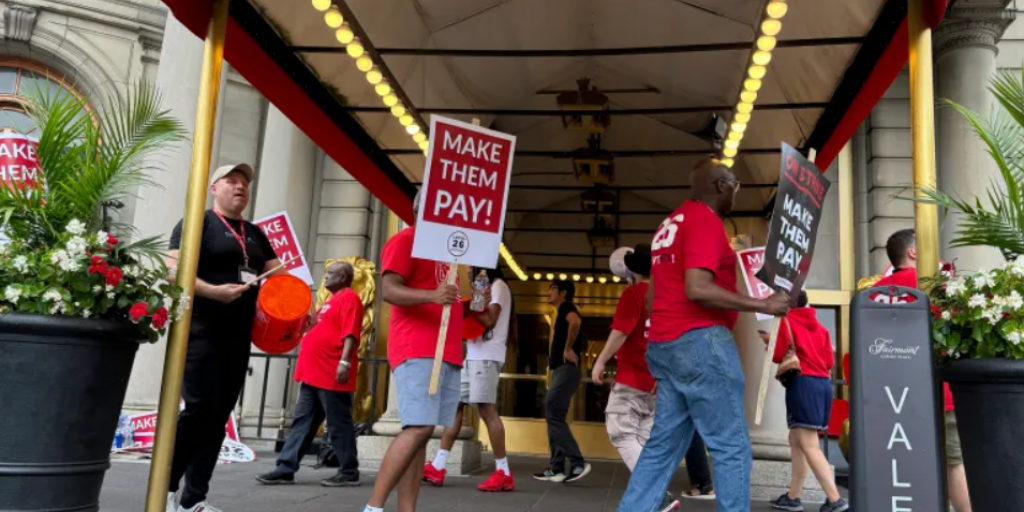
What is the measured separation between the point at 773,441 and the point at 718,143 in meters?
3.81

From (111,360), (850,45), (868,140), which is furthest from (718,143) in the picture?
(111,360)

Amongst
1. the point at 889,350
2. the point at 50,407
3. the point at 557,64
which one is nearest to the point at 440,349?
the point at 50,407

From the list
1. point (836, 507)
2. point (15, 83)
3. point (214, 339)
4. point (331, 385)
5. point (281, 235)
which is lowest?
point (836, 507)

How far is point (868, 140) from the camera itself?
12.8 m

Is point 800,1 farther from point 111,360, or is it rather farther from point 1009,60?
point 1009,60

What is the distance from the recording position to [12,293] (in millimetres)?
3428

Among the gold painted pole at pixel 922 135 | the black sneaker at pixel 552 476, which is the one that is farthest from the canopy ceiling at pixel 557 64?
the black sneaker at pixel 552 476

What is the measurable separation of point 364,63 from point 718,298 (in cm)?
387

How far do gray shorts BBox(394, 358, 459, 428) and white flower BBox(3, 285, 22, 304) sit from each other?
73.5 inches

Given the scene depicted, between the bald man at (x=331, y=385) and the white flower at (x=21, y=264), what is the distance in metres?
3.97

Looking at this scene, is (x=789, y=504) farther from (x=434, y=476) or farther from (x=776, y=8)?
(x=776, y=8)

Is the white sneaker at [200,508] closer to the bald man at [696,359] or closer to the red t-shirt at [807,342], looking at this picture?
the bald man at [696,359]

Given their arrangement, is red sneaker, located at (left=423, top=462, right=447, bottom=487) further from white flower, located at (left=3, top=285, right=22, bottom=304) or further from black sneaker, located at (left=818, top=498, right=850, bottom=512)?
white flower, located at (left=3, top=285, right=22, bottom=304)

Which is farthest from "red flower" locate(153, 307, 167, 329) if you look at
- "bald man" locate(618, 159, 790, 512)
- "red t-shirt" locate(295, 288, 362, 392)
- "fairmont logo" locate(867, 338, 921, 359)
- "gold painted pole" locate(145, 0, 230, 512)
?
"red t-shirt" locate(295, 288, 362, 392)
